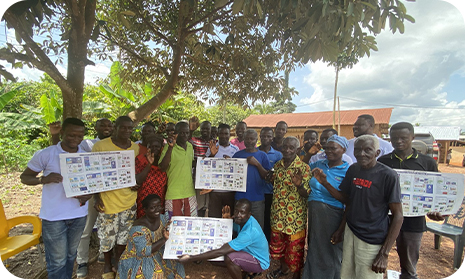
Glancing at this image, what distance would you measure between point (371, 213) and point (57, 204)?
3.18 meters

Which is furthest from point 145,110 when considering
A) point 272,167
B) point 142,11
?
point 272,167

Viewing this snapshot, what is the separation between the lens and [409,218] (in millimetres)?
2451

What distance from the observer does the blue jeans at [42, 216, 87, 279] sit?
7.91 ft

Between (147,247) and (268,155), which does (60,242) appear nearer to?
(147,247)

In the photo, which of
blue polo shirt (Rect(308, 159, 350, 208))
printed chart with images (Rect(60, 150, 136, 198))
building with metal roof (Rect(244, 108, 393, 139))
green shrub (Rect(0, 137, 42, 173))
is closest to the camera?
printed chart with images (Rect(60, 150, 136, 198))

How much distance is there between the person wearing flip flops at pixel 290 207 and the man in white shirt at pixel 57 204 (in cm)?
228

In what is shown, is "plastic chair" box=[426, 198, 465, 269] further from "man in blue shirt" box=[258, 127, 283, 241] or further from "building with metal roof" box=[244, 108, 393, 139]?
"building with metal roof" box=[244, 108, 393, 139]

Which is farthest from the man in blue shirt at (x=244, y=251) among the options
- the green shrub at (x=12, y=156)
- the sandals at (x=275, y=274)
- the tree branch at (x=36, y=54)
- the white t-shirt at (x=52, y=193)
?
the green shrub at (x=12, y=156)

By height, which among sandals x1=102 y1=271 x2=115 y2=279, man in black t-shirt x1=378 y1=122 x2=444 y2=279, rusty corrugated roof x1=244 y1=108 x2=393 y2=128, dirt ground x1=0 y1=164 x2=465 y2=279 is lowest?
dirt ground x1=0 y1=164 x2=465 y2=279

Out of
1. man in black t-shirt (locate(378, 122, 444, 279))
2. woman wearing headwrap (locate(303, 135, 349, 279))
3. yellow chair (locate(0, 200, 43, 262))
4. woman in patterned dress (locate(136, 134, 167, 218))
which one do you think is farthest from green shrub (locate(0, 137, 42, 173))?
man in black t-shirt (locate(378, 122, 444, 279))

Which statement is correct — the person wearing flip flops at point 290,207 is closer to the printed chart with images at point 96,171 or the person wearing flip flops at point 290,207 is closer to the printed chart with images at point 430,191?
the printed chart with images at point 430,191

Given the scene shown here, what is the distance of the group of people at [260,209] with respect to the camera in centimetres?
215

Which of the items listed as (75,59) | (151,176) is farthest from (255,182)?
(75,59)

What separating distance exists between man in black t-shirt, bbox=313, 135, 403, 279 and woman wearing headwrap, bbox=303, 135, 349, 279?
0.90 feet
